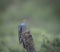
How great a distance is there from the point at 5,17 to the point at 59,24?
0.81m

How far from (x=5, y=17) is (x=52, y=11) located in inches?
28.0

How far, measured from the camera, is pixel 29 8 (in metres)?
2.54

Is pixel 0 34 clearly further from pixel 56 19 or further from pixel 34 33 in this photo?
pixel 56 19

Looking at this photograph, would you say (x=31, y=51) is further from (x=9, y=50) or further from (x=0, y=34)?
(x=0, y=34)

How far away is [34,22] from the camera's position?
252 cm

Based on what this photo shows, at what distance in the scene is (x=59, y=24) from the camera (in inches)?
97.1

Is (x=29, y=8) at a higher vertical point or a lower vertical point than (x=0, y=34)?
higher

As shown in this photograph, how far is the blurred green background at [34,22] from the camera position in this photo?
247 cm

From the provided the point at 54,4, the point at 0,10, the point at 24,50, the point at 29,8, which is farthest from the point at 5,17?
the point at 54,4

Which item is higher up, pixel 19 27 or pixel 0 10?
pixel 0 10

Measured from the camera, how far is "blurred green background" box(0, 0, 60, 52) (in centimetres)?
247

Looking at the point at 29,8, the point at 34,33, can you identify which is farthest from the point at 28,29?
the point at 29,8

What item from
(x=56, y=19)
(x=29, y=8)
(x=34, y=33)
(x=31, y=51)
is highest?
(x=29, y=8)

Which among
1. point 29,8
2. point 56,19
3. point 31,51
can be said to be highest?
point 29,8
